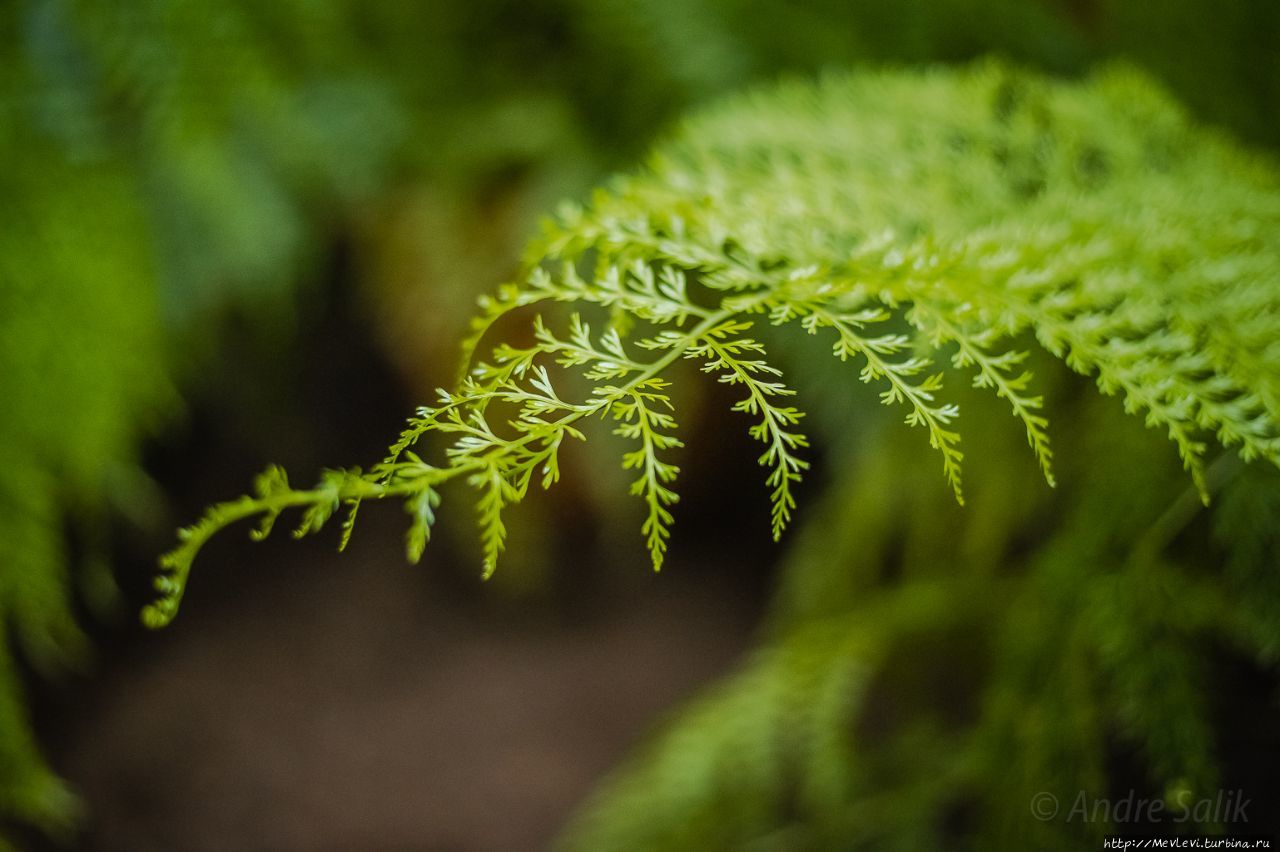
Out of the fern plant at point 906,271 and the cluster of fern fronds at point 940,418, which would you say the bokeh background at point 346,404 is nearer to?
the cluster of fern fronds at point 940,418

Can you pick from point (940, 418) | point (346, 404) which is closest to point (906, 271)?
point (940, 418)

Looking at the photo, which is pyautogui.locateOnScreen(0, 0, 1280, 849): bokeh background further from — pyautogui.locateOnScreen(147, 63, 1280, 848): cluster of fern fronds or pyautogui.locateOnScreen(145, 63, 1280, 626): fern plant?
pyautogui.locateOnScreen(145, 63, 1280, 626): fern plant

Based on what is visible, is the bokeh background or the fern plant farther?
the bokeh background

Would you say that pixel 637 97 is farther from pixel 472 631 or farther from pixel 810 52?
pixel 472 631

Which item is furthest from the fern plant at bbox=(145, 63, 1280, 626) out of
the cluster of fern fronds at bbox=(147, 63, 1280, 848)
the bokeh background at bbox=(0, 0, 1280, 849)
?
the bokeh background at bbox=(0, 0, 1280, 849)

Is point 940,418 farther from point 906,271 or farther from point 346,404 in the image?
point 346,404

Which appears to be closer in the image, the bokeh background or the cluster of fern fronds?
the cluster of fern fronds
